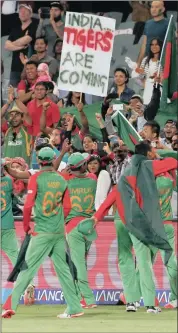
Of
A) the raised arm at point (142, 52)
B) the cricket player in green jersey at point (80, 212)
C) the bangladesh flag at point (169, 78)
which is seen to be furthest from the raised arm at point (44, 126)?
the cricket player in green jersey at point (80, 212)

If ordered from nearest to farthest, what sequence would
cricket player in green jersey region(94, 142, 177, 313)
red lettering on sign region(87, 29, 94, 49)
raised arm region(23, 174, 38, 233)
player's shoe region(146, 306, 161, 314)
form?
raised arm region(23, 174, 38, 233) → cricket player in green jersey region(94, 142, 177, 313) → player's shoe region(146, 306, 161, 314) → red lettering on sign region(87, 29, 94, 49)

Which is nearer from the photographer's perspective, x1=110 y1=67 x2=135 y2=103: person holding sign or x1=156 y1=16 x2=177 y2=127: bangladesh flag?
x1=110 y1=67 x2=135 y2=103: person holding sign

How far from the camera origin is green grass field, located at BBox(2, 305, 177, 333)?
11211 mm

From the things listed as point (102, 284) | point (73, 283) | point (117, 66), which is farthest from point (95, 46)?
point (73, 283)

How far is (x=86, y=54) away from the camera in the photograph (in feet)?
49.5

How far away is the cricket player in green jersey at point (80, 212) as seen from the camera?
1234 cm

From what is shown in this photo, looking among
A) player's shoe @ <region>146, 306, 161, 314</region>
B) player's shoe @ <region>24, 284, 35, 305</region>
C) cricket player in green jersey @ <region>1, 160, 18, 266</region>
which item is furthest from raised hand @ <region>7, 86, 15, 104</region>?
player's shoe @ <region>146, 306, 161, 314</region>

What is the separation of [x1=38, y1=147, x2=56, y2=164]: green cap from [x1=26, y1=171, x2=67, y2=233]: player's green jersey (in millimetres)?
120

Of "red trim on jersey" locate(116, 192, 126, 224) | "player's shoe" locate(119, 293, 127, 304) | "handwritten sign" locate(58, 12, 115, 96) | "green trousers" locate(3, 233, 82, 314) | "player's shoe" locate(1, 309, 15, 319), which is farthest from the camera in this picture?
"handwritten sign" locate(58, 12, 115, 96)

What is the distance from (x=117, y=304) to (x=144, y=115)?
366 cm

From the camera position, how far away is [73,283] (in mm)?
11391

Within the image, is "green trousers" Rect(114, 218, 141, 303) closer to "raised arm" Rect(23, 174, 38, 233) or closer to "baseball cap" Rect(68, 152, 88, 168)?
"baseball cap" Rect(68, 152, 88, 168)

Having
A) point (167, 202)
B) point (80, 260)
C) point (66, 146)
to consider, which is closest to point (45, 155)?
point (167, 202)

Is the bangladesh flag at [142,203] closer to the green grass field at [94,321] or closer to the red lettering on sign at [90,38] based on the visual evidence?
the green grass field at [94,321]
